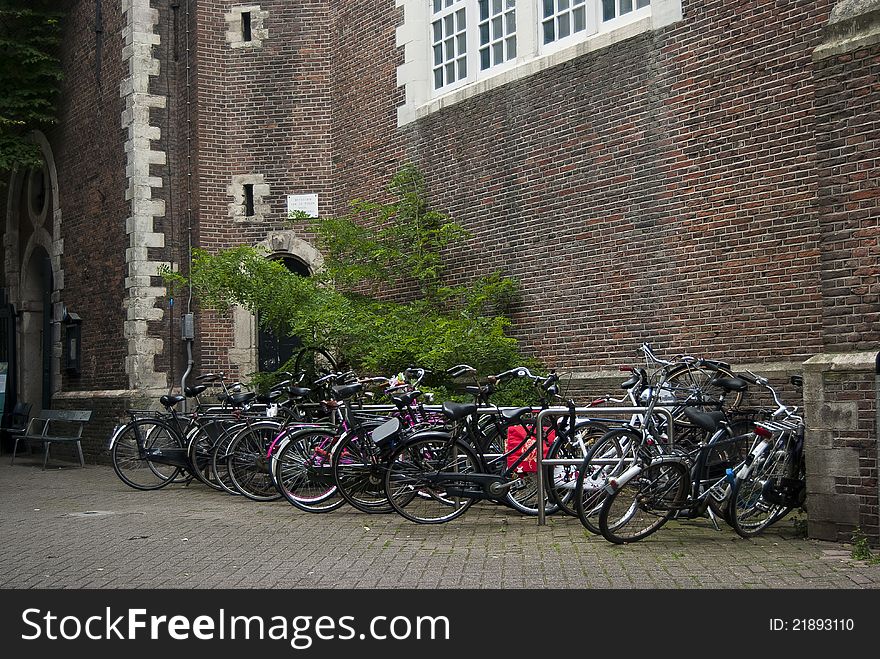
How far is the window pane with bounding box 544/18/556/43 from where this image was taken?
13.0 meters

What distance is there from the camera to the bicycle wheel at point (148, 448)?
12.5 m

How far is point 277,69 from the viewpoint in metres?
16.8

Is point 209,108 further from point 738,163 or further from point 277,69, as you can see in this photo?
point 738,163

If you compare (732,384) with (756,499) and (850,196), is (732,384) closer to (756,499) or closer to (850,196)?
(756,499)

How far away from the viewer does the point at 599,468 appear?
7.91 m

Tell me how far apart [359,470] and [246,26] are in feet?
32.1

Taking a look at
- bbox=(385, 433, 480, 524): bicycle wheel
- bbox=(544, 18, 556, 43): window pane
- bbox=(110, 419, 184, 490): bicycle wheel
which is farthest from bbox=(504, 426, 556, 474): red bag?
bbox=(544, 18, 556, 43): window pane

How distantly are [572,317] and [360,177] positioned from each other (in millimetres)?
4847

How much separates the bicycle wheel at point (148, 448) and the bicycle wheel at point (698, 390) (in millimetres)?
5609

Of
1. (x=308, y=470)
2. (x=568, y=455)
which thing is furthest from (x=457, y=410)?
(x=308, y=470)

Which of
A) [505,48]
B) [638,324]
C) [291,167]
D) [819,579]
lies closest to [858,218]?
[819,579]

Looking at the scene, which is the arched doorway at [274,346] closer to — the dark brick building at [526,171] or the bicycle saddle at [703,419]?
the dark brick building at [526,171]

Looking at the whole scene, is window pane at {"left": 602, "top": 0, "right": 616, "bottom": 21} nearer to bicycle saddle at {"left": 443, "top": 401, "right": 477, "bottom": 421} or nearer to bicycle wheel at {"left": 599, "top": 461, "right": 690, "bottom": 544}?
bicycle saddle at {"left": 443, "top": 401, "right": 477, "bottom": 421}

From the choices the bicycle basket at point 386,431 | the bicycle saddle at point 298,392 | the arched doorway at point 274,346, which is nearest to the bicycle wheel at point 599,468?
the bicycle basket at point 386,431
